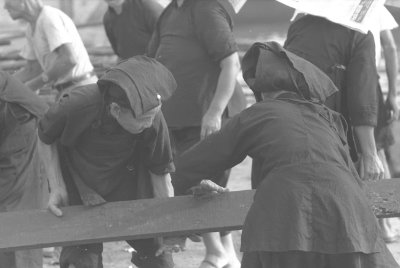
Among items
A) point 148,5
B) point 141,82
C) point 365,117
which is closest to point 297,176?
point 141,82

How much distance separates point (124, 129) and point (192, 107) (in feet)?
4.83

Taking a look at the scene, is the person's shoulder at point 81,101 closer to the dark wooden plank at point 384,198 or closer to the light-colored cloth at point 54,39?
the dark wooden plank at point 384,198

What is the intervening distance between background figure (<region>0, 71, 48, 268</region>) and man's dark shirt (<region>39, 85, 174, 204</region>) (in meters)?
0.86

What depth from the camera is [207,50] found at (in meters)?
6.53

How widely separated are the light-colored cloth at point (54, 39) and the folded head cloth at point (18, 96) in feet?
3.61

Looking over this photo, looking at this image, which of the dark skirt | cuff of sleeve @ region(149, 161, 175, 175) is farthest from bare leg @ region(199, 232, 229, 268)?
the dark skirt

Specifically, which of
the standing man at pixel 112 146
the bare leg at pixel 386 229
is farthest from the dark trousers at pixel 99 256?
the bare leg at pixel 386 229

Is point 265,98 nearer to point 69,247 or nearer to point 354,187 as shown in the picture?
point 354,187

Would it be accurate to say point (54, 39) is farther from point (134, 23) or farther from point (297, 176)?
point (297, 176)

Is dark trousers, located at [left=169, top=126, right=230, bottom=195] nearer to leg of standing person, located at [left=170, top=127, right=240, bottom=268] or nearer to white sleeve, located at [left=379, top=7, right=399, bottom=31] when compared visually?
leg of standing person, located at [left=170, top=127, right=240, bottom=268]

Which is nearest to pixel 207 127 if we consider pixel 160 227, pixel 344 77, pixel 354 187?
pixel 344 77

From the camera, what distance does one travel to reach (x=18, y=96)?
244 inches

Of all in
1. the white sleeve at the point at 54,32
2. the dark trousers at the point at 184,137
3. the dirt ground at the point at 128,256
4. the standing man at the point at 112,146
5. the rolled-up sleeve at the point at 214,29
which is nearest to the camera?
the standing man at the point at 112,146

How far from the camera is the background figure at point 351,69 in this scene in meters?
5.89
